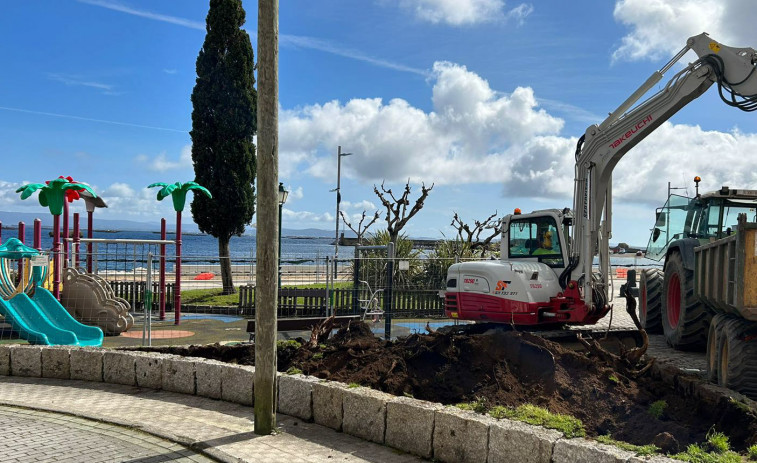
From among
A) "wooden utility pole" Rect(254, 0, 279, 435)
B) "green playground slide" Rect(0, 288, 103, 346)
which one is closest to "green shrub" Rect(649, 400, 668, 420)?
"wooden utility pole" Rect(254, 0, 279, 435)

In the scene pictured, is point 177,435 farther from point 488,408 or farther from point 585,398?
point 585,398

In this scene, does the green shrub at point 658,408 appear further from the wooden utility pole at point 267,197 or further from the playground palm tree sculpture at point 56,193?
the playground palm tree sculpture at point 56,193

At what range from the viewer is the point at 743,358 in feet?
24.3

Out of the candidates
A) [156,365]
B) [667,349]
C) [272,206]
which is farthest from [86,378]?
[667,349]

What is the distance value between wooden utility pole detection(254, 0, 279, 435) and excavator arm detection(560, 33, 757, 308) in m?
6.37

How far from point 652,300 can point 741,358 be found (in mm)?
6994

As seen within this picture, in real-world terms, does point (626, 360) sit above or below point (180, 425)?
above

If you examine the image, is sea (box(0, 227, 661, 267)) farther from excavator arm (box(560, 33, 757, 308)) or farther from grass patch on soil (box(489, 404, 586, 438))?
grass patch on soil (box(489, 404, 586, 438))

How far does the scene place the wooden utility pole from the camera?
22.1 feet

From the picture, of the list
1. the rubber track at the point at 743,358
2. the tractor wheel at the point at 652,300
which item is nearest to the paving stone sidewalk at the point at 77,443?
the rubber track at the point at 743,358

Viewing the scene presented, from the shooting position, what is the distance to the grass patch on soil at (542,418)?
209 inches

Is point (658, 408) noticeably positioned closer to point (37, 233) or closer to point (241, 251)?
point (37, 233)

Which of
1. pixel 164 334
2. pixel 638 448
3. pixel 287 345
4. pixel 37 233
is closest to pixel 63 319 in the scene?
pixel 164 334

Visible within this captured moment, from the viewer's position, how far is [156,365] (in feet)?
28.1
